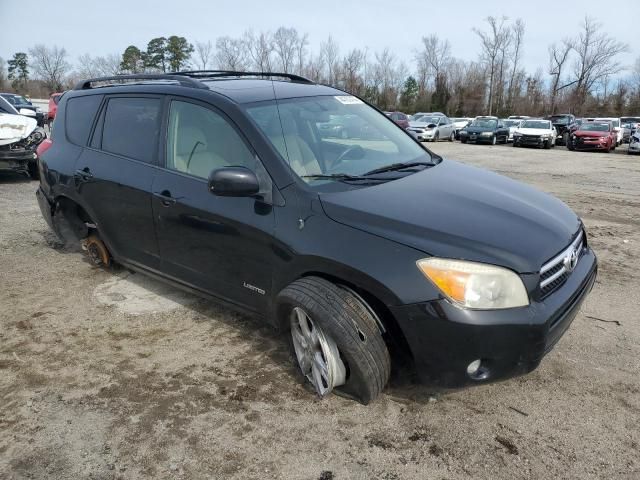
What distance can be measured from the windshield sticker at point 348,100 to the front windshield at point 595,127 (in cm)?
2269

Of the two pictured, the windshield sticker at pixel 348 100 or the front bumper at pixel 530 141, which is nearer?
the windshield sticker at pixel 348 100

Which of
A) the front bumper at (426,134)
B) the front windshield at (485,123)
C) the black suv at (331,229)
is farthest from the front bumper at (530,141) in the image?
the black suv at (331,229)

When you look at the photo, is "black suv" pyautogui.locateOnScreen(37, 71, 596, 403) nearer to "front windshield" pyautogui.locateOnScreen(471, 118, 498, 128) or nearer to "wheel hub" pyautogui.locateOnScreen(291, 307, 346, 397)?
"wheel hub" pyautogui.locateOnScreen(291, 307, 346, 397)

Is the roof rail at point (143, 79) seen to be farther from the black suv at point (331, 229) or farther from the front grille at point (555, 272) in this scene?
the front grille at point (555, 272)

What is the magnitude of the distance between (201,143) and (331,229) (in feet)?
4.17

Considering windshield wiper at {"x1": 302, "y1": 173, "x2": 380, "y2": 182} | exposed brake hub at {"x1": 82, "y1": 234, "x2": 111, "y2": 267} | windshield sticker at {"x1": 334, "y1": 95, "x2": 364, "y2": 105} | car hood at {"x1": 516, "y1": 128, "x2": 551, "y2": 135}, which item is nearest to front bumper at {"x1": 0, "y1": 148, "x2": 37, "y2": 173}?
exposed brake hub at {"x1": 82, "y1": 234, "x2": 111, "y2": 267}

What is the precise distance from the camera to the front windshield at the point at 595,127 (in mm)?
23125

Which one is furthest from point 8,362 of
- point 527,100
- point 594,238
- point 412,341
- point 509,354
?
point 527,100

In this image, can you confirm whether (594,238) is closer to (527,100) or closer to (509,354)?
(509,354)

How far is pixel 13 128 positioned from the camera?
A: 30.2 ft

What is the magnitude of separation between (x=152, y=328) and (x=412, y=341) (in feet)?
7.02

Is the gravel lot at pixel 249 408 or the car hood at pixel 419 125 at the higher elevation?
the car hood at pixel 419 125

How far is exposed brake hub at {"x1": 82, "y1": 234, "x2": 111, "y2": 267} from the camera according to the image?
461cm

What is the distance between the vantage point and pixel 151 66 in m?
66.4
